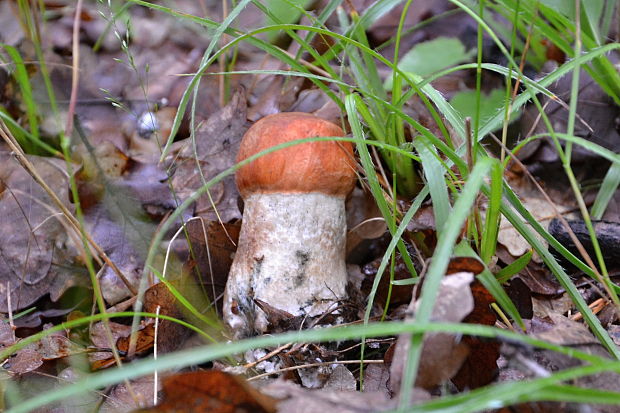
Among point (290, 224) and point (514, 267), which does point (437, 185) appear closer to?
point (514, 267)

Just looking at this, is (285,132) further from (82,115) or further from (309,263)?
(82,115)

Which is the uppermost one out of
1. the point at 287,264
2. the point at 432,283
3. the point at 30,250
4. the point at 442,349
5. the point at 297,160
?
the point at 432,283

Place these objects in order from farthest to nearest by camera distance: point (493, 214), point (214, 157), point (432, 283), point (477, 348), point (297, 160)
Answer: point (214, 157), point (297, 160), point (493, 214), point (477, 348), point (432, 283)

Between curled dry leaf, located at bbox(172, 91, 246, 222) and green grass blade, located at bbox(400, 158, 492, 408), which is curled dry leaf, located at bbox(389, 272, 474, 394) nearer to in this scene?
green grass blade, located at bbox(400, 158, 492, 408)

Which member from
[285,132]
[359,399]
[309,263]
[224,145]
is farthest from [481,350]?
[224,145]

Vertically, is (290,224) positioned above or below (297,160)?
below

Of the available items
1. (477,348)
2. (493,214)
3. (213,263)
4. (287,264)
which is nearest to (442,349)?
(477,348)

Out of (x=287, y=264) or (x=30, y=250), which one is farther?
(x=30, y=250)

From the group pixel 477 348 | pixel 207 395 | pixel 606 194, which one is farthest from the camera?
pixel 606 194
